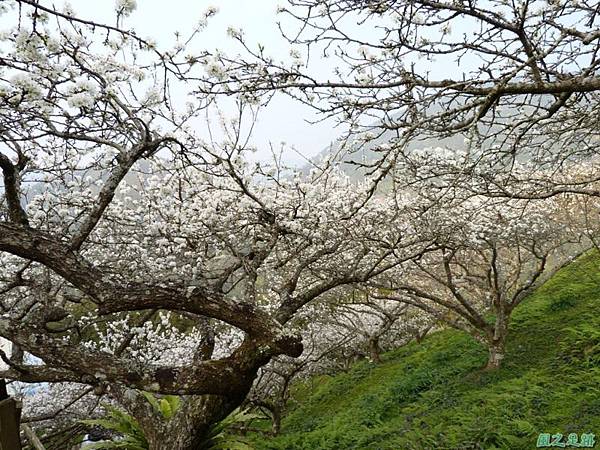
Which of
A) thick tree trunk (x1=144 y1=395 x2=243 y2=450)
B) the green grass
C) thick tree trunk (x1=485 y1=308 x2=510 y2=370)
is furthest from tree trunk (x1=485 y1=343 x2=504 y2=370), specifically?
thick tree trunk (x1=144 y1=395 x2=243 y2=450)

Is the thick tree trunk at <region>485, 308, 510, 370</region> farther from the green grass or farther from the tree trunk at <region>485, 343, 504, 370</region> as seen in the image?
the green grass

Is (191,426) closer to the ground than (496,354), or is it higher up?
closer to the ground

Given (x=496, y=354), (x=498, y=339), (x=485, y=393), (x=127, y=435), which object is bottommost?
(x=127, y=435)

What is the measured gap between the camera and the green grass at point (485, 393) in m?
5.70

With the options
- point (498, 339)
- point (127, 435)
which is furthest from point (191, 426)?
point (498, 339)

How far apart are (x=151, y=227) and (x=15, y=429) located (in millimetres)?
4875

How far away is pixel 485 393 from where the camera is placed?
7176mm

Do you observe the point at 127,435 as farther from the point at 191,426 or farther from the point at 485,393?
the point at 485,393

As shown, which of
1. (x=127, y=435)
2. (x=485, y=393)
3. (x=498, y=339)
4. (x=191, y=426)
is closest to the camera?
(x=191, y=426)

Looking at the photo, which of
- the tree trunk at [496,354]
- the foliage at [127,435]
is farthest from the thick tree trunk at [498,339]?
the foliage at [127,435]

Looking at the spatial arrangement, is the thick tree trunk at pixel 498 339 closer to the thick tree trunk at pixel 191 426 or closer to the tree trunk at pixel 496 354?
the tree trunk at pixel 496 354

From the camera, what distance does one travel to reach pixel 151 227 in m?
7.38

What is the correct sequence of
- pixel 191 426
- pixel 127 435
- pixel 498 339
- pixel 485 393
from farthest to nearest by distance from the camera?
pixel 498 339 → pixel 485 393 → pixel 127 435 → pixel 191 426

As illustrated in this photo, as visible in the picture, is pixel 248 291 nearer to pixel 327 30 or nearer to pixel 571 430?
pixel 327 30
